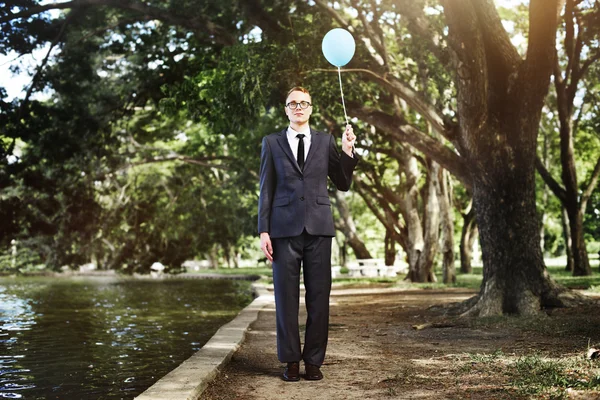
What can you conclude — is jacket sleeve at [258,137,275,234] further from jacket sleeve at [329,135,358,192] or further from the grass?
the grass

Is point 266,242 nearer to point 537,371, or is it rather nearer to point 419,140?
point 537,371

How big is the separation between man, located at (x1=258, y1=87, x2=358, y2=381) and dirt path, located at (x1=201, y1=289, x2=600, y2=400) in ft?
1.21

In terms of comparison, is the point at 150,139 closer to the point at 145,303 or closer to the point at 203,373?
the point at 145,303

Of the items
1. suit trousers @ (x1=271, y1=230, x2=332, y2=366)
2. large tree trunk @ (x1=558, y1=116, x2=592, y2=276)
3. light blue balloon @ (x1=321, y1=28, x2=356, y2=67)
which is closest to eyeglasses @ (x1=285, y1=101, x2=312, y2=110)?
suit trousers @ (x1=271, y1=230, x2=332, y2=366)

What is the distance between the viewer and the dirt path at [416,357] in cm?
511

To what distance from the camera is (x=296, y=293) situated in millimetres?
5730

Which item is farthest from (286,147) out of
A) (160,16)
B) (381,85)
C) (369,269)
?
(369,269)

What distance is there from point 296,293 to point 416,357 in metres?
1.81

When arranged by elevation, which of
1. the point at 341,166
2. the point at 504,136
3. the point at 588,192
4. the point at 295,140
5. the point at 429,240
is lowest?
the point at 429,240

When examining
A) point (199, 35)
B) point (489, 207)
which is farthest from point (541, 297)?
point (199, 35)

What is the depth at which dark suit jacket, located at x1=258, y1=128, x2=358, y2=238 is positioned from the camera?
5637 millimetres

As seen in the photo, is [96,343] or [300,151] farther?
[96,343]

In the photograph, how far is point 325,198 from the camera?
5746mm

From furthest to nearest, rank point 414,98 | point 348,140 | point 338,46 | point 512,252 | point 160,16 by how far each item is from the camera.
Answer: point 160,16
point 414,98
point 512,252
point 338,46
point 348,140
